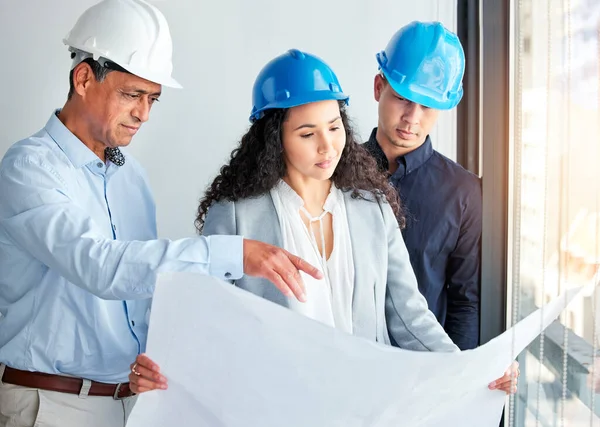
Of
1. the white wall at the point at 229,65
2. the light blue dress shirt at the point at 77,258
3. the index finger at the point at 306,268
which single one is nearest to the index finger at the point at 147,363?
the light blue dress shirt at the point at 77,258

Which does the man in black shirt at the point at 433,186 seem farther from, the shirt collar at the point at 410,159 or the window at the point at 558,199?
the window at the point at 558,199

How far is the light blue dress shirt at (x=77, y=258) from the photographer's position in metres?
1.35

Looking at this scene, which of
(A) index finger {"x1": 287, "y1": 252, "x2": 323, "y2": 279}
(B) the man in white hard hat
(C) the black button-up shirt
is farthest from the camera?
(C) the black button-up shirt

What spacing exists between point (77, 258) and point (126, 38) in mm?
545

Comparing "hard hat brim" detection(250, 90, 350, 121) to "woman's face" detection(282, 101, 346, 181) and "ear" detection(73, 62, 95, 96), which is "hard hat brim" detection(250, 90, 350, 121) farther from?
"ear" detection(73, 62, 95, 96)

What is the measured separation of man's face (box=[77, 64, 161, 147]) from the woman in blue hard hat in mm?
241

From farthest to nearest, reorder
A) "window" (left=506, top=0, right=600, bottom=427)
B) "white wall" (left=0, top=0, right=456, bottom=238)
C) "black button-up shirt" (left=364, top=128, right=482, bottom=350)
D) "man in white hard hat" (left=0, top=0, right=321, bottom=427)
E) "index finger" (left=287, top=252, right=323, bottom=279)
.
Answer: "white wall" (left=0, top=0, right=456, bottom=238), "black button-up shirt" (left=364, top=128, right=482, bottom=350), "man in white hard hat" (left=0, top=0, right=321, bottom=427), "index finger" (left=287, top=252, right=323, bottom=279), "window" (left=506, top=0, right=600, bottom=427)

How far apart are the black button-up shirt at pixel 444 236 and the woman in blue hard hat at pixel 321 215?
0.32 meters

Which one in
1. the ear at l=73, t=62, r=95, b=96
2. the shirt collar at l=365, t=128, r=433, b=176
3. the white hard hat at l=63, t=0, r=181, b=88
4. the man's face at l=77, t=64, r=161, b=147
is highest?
the white hard hat at l=63, t=0, r=181, b=88

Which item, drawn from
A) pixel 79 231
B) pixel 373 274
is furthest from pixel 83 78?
pixel 373 274

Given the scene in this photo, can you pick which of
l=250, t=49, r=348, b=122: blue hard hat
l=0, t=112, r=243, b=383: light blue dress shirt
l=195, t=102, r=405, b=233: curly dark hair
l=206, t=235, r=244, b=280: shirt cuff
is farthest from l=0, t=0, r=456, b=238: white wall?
l=206, t=235, r=244, b=280: shirt cuff

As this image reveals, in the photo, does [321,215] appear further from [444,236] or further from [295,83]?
[444,236]

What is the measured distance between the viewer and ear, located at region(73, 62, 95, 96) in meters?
1.66

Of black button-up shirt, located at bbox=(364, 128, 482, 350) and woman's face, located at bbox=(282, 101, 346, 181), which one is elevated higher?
woman's face, located at bbox=(282, 101, 346, 181)
